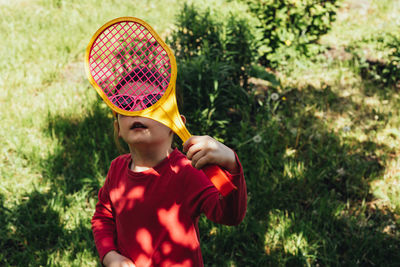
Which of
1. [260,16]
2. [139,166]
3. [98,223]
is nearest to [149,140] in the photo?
[139,166]

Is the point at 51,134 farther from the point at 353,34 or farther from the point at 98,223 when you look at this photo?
the point at 353,34

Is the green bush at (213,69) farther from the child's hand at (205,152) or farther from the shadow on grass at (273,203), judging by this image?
the child's hand at (205,152)

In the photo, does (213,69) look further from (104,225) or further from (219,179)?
(219,179)

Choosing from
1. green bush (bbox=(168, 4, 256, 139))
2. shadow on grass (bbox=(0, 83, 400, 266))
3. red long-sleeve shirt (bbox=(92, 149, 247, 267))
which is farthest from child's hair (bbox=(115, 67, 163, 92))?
green bush (bbox=(168, 4, 256, 139))

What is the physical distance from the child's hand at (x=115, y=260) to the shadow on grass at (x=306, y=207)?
1.14m

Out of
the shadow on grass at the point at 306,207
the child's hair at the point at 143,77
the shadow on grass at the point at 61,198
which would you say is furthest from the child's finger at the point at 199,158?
the shadow on grass at the point at 61,198

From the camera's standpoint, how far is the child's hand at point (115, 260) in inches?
62.7

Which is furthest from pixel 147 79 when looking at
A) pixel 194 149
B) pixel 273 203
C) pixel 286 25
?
pixel 286 25

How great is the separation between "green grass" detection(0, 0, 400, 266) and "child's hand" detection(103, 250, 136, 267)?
99cm

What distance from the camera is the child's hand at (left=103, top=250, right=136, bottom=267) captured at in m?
1.59

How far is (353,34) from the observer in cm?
573

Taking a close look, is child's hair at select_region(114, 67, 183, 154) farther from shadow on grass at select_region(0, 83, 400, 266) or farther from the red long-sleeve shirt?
shadow on grass at select_region(0, 83, 400, 266)

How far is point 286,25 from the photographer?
5.00 meters

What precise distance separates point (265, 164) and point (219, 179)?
7.18 ft
